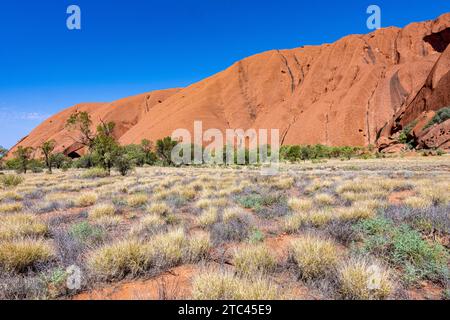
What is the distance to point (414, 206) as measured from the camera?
6168 mm

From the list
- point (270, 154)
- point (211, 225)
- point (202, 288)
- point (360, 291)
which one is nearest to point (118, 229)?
point (211, 225)

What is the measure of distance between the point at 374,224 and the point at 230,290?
3387mm

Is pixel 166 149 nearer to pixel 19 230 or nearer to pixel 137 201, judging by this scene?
pixel 137 201

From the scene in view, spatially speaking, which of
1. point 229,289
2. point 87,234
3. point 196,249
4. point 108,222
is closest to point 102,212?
point 108,222

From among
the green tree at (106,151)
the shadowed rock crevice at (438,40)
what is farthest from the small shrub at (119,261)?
the shadowed rock crevice at (438,40)

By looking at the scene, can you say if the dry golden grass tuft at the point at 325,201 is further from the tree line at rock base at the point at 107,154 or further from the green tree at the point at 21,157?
the green tree at the point at 21,157

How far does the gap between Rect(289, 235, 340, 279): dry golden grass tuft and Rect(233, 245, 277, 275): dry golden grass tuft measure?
364 millimetres

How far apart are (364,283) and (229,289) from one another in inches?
58.9

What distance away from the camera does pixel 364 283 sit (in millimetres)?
2744

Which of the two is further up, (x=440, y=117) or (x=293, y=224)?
(x=440, y=117)

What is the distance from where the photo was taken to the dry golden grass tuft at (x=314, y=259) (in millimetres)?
3234

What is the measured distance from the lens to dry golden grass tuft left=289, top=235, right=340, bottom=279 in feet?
10.6

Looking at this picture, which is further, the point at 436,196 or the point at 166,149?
the point at 166,149

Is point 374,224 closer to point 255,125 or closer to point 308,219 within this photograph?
point 308,219
